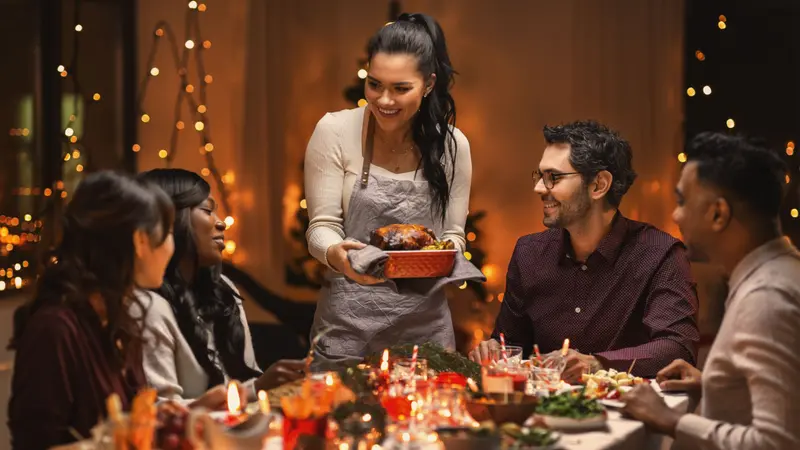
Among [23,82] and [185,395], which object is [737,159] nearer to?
[185,395]

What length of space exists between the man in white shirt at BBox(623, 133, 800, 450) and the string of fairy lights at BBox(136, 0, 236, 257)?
5.14 meters

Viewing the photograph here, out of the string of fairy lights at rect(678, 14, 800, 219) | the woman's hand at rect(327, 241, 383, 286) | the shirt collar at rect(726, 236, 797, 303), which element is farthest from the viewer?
the string of fairy lights at rect(678, 14, 800, 219)

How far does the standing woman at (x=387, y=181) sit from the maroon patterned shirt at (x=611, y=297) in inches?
12.9

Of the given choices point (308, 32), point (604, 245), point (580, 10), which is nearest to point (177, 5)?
point (308, 32)

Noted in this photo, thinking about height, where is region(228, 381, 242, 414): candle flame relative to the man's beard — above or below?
below

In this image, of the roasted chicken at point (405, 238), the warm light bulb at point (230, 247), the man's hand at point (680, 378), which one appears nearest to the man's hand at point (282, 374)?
the roasted chicken at point (405, 238)

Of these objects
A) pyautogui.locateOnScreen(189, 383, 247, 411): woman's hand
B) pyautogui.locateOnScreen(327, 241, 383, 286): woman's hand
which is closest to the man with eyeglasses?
pyautogui.locateOnScreen(327, 241, 383, 286): woman's hand

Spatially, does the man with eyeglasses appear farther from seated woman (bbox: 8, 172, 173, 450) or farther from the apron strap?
seated woman (bbox: 8, 172, 173, 450)

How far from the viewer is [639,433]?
2807mm

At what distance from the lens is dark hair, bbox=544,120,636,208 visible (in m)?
3.92

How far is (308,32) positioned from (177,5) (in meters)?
1.06

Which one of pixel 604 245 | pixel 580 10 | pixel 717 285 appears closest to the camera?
pixel 604 245

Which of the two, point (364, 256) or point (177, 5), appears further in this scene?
point (177, 5)

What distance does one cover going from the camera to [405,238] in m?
3.54
